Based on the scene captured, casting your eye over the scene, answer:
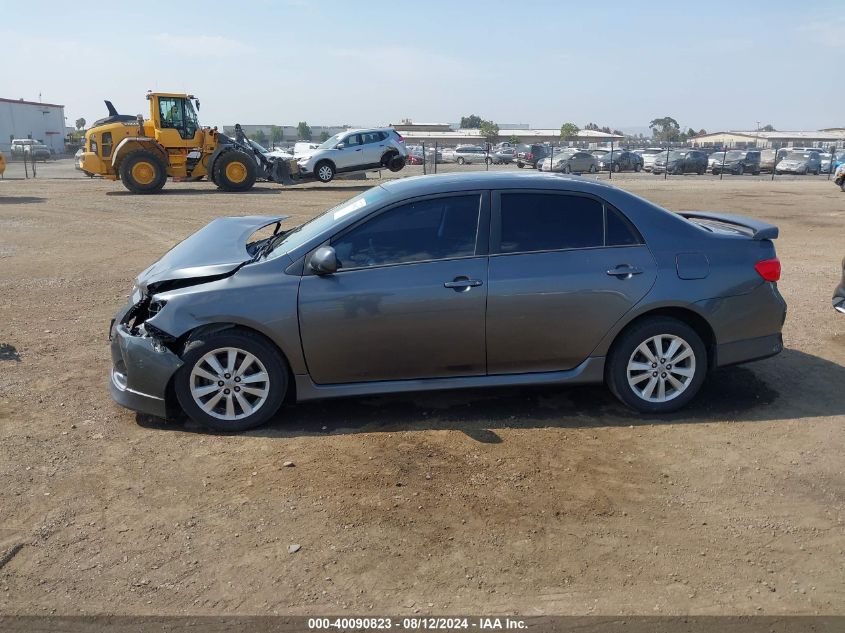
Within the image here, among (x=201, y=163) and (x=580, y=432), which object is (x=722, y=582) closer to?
(x=580, y=432)

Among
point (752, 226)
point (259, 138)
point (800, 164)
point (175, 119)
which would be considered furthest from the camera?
point (259, 138)

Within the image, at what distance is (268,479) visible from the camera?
14.1 feet

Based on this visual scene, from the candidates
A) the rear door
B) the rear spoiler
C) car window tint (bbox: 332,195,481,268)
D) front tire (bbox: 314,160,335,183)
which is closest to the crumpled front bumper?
car window tint (bbox: 332,195,481,268)

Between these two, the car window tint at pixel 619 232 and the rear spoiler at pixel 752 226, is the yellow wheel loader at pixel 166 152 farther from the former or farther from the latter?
the car window tint at pixel 619 232

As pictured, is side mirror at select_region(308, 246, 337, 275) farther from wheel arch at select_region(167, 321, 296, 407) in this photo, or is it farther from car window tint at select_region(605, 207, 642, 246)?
car window tint at select_region(605, 207, 642, 246)

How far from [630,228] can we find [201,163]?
20438 mm

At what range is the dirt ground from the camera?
3280 millimetres

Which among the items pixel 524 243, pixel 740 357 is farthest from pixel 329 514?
pixel 740 357

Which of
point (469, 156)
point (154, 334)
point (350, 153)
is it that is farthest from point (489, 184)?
point (469, 156)

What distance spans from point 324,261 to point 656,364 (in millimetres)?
2418

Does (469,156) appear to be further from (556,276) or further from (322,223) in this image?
(556,276)

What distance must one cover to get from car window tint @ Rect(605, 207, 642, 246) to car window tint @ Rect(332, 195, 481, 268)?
0.94 m

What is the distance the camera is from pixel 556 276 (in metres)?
5.02

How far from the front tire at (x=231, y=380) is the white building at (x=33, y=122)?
82980mm
